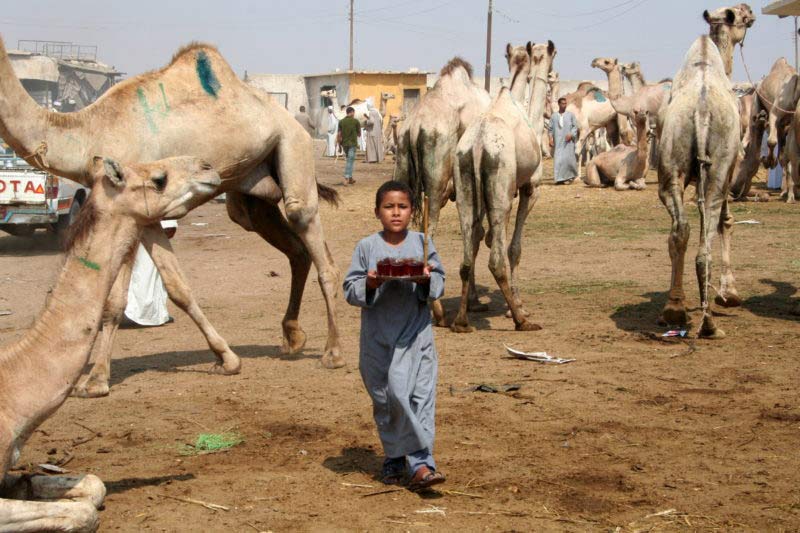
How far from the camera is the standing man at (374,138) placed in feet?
129

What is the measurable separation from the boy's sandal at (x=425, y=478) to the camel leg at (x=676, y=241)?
4987 mm

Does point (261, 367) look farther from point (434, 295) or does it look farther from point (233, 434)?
point (434, 295)

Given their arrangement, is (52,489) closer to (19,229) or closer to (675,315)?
(675,315)

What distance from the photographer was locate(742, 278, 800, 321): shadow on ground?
10298 mm

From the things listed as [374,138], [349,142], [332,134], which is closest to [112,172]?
[349,142]

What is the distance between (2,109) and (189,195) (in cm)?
264

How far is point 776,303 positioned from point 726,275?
0.61 metres

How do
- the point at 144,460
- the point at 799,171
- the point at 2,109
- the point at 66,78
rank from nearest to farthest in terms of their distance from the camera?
the point at 144,460 < the point at 2,109 < the point at 799,171 < the point at 66,78

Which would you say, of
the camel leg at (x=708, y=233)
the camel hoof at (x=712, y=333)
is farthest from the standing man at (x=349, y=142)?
the camel hoof at (x=712, y=333)

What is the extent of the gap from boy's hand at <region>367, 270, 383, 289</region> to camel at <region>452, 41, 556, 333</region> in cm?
445

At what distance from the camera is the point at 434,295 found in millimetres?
5406

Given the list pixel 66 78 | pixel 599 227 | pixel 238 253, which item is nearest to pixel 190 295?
pixel 238 253

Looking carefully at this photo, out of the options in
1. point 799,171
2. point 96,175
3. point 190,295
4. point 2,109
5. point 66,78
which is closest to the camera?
point 96,175

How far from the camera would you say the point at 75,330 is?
4.59 metres
